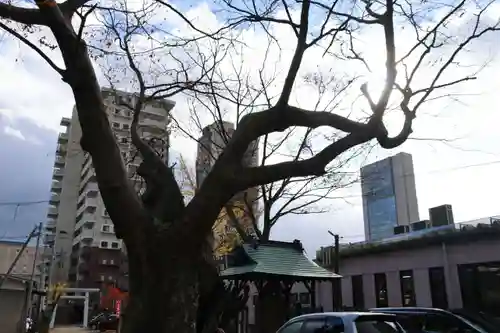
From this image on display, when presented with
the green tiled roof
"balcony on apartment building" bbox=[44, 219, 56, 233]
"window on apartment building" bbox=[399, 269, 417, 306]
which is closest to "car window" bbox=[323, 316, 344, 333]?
the green tiled roof

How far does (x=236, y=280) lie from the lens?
512 inches

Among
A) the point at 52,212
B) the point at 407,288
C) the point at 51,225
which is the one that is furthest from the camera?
the point at 52,212

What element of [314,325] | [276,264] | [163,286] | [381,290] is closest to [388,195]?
[381,290]

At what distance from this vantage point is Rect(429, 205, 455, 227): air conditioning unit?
19.9 m

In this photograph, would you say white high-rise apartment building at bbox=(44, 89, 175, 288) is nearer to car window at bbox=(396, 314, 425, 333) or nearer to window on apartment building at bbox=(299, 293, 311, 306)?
window on apartment building at bbox=(299, 293, 311, 306)

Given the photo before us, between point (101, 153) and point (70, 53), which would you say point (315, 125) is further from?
point (70, 53)

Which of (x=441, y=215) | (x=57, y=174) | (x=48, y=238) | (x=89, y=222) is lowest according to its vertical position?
(x=441, y=215)

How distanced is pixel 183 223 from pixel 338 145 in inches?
93.4

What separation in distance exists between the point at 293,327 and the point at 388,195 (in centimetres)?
1882

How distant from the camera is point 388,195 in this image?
25438 mm

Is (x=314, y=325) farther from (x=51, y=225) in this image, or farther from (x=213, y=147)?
(x=51, y=225)

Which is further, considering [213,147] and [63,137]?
[63,137]

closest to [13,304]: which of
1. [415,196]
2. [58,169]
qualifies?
[415,196]

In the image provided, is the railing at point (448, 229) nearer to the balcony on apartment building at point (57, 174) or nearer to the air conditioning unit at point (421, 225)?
the air conditioning unit at point (421, 225)
